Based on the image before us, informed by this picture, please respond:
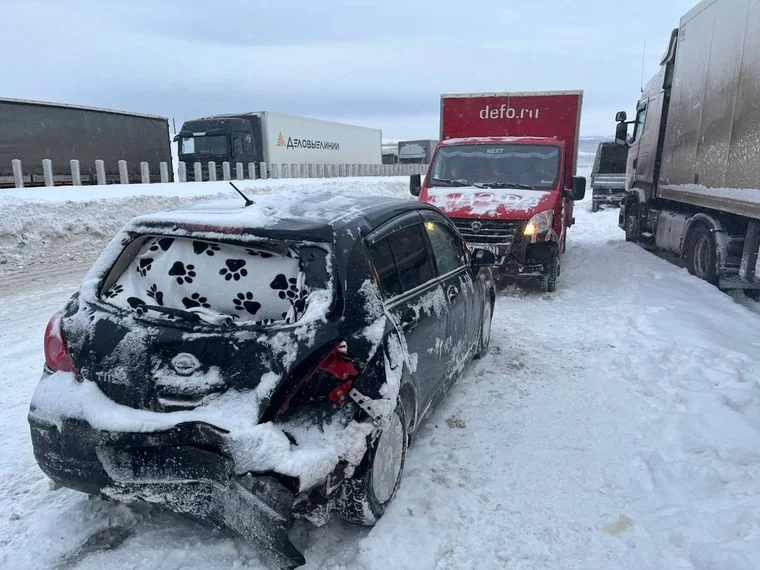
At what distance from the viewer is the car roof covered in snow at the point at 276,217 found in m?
2.84

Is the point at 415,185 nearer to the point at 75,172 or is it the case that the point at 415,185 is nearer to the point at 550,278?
the point at 550,278

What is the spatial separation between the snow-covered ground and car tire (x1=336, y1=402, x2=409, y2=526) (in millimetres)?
128

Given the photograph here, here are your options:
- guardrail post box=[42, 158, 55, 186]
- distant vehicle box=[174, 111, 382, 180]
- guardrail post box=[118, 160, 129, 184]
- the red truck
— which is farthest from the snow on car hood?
distant vehicle box=[174, 111, 382, 180]

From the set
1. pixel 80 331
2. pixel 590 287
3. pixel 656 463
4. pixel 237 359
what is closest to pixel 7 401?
pixel 80 331

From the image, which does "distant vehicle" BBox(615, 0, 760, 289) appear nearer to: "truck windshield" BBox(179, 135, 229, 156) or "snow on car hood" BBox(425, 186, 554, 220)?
"snow on car hood" BBox(425, 186, 554, 220)

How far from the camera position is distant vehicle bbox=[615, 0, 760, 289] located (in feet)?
22.6

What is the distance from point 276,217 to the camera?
2969mm

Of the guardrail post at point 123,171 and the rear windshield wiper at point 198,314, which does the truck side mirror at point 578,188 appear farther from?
the guardrail post at point 123,171

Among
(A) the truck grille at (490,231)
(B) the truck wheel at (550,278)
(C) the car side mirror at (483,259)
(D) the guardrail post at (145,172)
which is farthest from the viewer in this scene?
(D) the guardrail post at (145,172)

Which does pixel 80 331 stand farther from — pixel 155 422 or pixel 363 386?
pixel 363 386

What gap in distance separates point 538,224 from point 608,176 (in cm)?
A: 1792

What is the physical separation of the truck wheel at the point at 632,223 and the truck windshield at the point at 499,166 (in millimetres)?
4610

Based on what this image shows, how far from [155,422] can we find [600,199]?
23969 millimetres

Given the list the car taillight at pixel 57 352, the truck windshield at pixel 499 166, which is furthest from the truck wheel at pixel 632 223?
the car taillight at pixel 57 352
